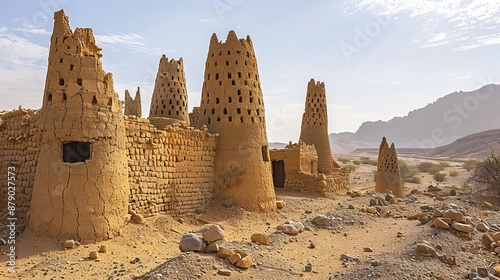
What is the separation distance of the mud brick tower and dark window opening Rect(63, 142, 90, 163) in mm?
9324

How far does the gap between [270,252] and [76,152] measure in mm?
5436

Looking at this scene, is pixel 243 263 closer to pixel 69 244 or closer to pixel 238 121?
A: pixel 69 244

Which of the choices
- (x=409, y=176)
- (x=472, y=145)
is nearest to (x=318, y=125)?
(x=409, y=176)

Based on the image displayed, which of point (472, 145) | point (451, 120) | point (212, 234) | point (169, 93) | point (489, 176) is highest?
point (451, 120)

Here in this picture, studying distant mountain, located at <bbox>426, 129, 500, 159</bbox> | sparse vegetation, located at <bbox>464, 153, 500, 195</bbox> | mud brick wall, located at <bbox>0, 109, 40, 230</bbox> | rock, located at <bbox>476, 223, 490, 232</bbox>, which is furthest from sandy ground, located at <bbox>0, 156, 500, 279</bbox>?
distant mountain, located at <bbox>426, 129, 500, 159</bbox>

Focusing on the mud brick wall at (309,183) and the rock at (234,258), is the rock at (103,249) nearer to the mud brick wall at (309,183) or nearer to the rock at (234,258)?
the rock at (234,258)

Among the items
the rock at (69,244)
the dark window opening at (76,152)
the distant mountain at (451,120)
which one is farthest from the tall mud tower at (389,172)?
the distant mountain at (451,120)

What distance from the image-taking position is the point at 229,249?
292 inches

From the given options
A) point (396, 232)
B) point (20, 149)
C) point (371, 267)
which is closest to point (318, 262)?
point (371, 267)

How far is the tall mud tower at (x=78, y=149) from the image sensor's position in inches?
325

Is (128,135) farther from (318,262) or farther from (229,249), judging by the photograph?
(318,262)

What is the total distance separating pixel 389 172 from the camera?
21.5 m

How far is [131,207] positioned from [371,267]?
6226mm

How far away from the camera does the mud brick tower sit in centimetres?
1859
